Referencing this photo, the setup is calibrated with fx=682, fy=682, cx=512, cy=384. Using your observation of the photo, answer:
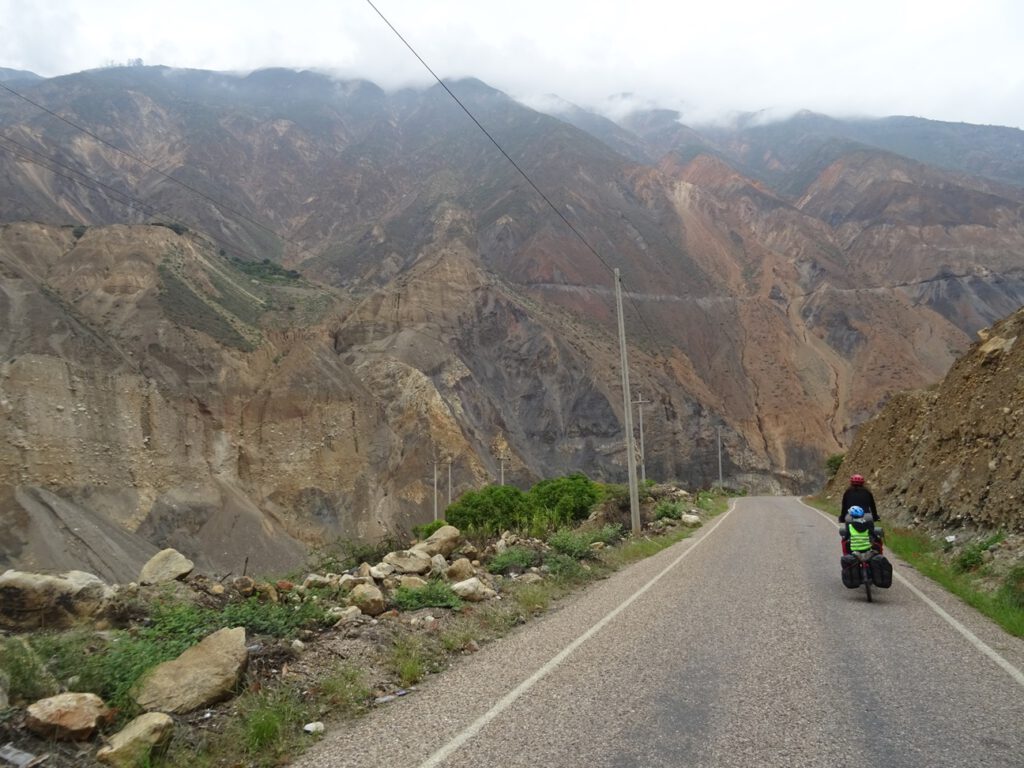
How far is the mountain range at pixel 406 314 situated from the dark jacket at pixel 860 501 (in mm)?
18252

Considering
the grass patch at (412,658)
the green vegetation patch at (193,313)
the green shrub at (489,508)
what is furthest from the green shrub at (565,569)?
the green vegetation patch at (193,313)

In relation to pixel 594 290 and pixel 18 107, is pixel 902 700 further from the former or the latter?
pixel 18 107

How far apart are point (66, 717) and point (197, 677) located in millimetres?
1105

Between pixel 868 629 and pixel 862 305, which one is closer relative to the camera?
pixel 868 629

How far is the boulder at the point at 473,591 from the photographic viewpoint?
33.3 feet

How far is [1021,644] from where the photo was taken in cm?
687

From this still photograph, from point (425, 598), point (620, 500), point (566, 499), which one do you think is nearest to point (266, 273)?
point (566, 499)

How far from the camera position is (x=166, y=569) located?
10.5 meters

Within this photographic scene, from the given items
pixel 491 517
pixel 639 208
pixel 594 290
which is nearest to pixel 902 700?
pixel 491 517

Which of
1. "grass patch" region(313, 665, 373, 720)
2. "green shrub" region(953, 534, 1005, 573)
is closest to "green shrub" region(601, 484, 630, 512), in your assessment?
"green shrub" region(953, 534, 1005, 573)

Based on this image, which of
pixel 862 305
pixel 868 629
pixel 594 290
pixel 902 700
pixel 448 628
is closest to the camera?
pixel 902 700

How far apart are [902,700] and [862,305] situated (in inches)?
4189

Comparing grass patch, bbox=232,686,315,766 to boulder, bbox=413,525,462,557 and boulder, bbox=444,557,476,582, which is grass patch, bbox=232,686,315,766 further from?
boulder, bbox=413,525,462,557

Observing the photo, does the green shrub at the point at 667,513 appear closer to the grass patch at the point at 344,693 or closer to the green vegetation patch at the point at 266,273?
the grass patch at the point at 344,693
